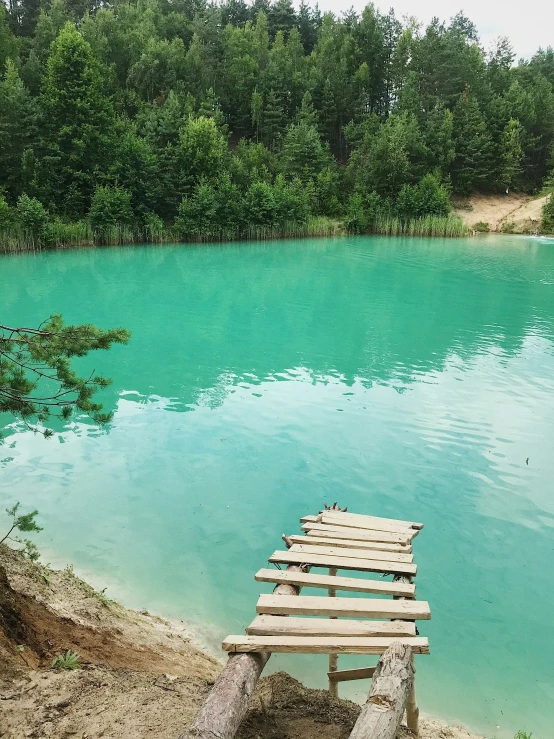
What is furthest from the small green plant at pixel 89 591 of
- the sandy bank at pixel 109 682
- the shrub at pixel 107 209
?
the shrub at pixel 107 209

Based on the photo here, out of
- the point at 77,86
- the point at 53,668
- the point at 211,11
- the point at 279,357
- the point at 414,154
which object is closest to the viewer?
the point at 53,668

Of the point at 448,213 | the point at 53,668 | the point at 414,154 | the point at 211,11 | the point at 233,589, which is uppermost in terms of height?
the point at 211,11

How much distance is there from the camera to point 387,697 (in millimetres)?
2572

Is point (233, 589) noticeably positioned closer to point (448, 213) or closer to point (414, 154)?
point (448, 213)

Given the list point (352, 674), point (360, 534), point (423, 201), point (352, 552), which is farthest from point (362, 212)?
point (352, 674)

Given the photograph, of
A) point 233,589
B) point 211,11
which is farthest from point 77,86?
point 233,589

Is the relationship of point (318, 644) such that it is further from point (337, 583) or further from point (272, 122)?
point (272, 122)

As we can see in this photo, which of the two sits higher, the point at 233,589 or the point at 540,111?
the point at 540,111

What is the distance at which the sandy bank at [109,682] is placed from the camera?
2.79m

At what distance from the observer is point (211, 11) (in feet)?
181

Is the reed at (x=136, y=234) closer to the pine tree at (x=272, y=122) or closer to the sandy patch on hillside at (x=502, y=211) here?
the sandy patch on hillside at (x=502, y=211)

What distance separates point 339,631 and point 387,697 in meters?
0.51

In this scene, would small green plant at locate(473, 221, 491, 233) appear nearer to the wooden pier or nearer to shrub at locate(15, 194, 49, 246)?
shrub at locate(15, 194, 49, 246)

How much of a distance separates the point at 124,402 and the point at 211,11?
5642 centimetres
